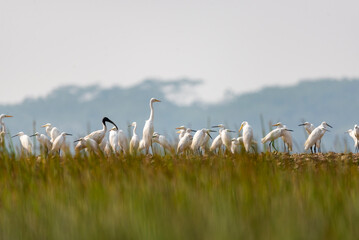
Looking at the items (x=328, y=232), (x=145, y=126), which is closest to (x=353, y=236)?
(x=328, y=232)

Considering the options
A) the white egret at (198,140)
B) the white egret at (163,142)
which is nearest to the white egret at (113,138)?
the white egret at (163,142)

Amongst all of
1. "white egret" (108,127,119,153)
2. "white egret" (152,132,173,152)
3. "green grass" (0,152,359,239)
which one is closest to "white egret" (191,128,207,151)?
"white egret" (152,132,173,152)

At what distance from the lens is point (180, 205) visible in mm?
4078

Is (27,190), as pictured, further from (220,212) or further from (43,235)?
(220,212)

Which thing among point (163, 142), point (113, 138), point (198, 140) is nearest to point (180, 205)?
point (163, 142)

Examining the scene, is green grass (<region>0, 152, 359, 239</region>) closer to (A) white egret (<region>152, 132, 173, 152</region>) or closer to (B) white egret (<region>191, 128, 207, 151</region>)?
(A) white egret (<region>152, 132, 173, 152</region>)

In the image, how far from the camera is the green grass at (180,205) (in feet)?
11.4

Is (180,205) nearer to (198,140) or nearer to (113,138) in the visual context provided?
(198,140)

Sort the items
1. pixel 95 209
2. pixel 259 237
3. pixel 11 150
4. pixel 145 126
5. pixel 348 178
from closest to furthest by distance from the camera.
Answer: pixel 259 237, pixel 95 209, pixel 348 178, pixel 11 150, pixel 145 126

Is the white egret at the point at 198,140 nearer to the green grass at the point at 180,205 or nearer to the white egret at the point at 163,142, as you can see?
the white egret at the point at 163,142

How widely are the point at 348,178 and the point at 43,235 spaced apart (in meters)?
3.63

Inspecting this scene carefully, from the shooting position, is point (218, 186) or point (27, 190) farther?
point (27, 190)

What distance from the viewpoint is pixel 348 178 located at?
579 cm

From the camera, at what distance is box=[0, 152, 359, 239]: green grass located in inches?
136
